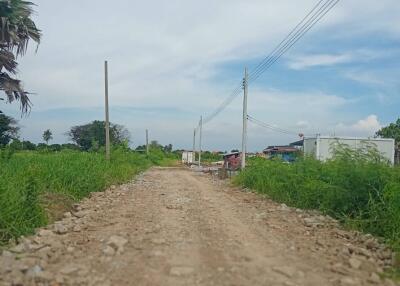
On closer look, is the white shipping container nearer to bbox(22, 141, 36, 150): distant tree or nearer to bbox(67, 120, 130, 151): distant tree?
bbox(67, 120, 130, 151): distant tree

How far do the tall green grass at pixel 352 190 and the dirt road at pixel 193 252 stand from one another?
521 mm

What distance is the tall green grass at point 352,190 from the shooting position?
9.23m

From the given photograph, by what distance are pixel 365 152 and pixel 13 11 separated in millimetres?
13875

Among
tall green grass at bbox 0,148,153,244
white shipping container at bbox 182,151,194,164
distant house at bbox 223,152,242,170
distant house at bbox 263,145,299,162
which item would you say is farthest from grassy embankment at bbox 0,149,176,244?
white shipping container at bbox 182,151,194,164

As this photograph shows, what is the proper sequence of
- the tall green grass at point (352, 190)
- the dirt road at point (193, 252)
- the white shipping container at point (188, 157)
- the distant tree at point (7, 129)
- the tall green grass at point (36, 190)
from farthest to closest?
the white shipping container at point (188, 157) → the distant tree at point (7, 129) → the tall green grass at point (352, 190) → the tall green grass at point (36, 190) → the dirt road at point (193, 252)

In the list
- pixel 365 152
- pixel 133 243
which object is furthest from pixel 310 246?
pixel 365 152

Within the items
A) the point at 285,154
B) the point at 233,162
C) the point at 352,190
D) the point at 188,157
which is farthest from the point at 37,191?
the point at 188,157

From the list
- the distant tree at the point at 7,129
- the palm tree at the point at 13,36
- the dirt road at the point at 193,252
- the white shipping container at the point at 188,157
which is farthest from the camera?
the white shipping container at the point at 188,157

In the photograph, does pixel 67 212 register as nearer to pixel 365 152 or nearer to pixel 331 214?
pixel 331 214

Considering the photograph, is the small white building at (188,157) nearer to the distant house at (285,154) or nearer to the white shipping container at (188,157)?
the white shipping container at (188,157)

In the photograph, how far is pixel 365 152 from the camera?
12.2 metres

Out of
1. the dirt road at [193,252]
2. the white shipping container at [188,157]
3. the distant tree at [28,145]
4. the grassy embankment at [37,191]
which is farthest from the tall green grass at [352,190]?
the white shipping container at [188,157]

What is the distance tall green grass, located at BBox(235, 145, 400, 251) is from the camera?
9.23 meters

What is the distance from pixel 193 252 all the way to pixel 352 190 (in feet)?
16.7
